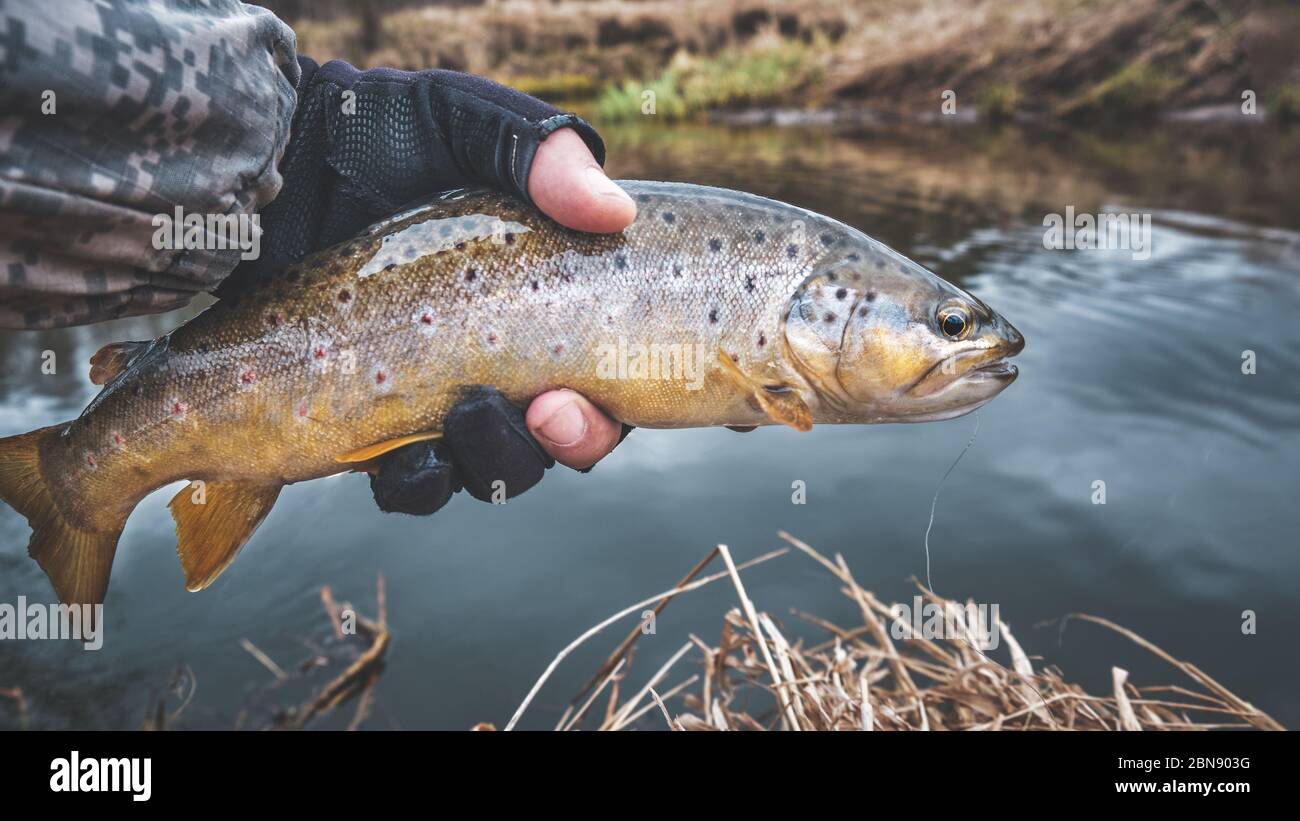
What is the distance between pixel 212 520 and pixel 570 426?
140 cm

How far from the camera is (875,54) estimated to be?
33562 mm

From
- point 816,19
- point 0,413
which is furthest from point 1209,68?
point 0,413

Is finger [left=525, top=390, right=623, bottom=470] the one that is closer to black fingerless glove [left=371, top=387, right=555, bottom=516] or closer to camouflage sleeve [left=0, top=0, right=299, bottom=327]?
black fingerless glove [left=371, top=387, right=555, bottom=516]

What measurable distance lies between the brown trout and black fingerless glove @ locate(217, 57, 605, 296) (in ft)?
0.87

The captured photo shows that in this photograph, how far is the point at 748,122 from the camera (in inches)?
1287

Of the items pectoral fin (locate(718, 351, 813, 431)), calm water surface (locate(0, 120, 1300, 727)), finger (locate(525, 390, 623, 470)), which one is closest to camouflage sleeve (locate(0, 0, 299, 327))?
finger (locate(525, 390, 623, 470))

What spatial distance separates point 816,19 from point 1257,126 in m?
19.0

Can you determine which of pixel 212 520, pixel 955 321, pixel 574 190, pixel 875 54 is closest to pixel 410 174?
pixel 574 190

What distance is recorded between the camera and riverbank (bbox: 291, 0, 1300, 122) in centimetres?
2761

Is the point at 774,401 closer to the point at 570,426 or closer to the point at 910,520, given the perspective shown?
the point at 570,426

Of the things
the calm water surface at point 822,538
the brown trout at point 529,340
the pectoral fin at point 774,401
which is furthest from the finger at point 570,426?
the calm water surface at point 822,538

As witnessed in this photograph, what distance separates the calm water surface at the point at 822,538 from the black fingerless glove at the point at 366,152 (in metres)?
3.85

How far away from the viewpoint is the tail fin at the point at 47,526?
3305 millimetres

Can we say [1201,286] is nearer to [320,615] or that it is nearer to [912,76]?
[320,615]
